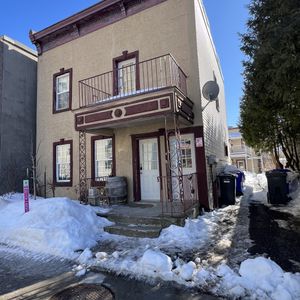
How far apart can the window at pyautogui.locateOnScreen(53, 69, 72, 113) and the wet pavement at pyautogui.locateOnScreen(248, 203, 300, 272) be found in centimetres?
917

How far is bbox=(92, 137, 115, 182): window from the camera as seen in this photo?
1037 cm

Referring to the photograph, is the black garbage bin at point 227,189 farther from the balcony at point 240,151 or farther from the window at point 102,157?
the balcony at point 240,151

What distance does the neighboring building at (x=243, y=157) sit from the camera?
38.6 m

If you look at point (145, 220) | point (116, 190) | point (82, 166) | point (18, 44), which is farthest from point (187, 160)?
point (18, 44)

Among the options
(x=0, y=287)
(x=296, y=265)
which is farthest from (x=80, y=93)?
(x=296, y=265)

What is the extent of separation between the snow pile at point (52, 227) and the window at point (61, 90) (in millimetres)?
5902

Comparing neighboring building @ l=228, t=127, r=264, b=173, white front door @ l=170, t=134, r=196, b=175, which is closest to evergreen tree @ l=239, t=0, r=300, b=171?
white front door @ l=170, t=134, r=196, b=175

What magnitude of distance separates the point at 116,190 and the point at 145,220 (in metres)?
2.77

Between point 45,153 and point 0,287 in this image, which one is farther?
point 45,153

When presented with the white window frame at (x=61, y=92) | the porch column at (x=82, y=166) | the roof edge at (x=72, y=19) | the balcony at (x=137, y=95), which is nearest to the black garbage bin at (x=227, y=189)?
the balcony at (x=137, y=95)

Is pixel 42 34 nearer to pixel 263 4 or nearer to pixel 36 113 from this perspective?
pixel 36 113

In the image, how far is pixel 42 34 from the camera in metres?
12.5

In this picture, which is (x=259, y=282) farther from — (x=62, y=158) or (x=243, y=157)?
(x=243, y=157)

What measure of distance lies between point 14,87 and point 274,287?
13.0 meters
